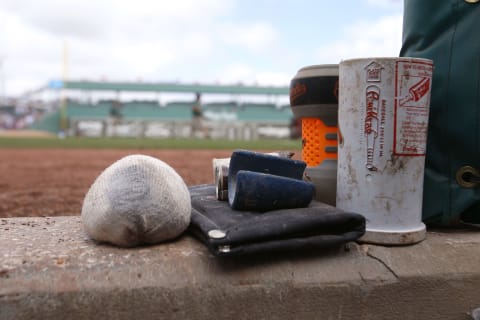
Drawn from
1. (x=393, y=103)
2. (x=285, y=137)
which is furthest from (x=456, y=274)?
(x=285, y=137)

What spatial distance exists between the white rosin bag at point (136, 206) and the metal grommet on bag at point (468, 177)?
769 mm

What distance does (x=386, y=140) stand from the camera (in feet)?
3.62

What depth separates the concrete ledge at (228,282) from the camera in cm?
90

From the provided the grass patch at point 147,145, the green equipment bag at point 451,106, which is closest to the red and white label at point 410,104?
the green equipment bag at point 451,106

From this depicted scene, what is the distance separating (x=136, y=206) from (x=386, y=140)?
25.9 inches

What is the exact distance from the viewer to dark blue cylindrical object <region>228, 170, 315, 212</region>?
43.2 inches

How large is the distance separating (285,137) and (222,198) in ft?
99.1

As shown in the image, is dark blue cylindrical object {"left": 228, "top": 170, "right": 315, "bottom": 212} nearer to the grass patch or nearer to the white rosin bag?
the white rosin bag

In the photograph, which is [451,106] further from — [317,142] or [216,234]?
[216,234]

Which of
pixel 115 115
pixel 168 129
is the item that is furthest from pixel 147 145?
pixel 115 115

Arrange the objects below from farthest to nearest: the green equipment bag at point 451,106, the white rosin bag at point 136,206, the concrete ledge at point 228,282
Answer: the green equipment bag at point 451,106 → the white rosin bag at point 136,206 → the concrete ledge at point 228,282

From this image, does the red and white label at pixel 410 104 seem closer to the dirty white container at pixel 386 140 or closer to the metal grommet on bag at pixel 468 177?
the dirty white container at pixel 386 140

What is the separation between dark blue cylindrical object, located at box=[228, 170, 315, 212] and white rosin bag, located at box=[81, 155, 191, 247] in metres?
0.15

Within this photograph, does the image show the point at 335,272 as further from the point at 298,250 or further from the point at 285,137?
the point at 285,137
